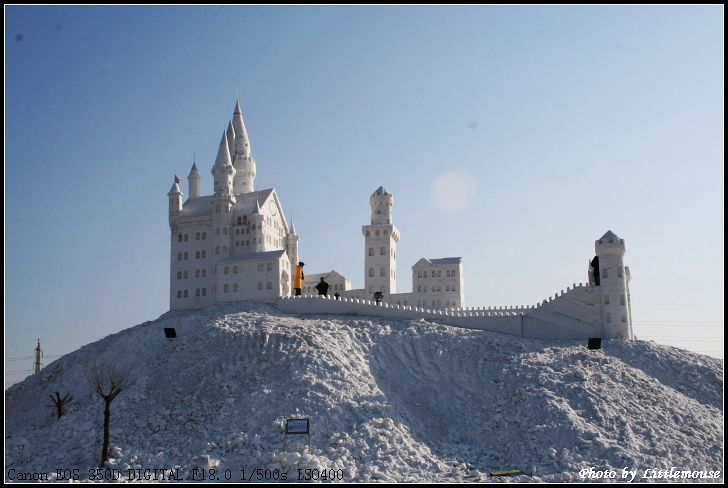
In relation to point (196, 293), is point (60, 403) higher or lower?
lower

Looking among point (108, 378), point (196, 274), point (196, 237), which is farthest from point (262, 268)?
point (108, 378)

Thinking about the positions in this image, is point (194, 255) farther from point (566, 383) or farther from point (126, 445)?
point (566, 383)

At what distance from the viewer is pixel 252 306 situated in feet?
194

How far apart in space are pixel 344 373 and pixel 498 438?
10181mm

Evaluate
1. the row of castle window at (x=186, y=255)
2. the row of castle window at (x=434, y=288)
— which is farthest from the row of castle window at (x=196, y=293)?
the row of castle window at (x=434, y=288)

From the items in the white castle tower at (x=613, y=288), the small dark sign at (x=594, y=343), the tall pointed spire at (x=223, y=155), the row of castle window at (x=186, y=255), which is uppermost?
the tall pointed spire at (x=223, y=155)

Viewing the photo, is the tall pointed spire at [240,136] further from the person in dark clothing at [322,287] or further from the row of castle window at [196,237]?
the person in dark clothing at [322,287]

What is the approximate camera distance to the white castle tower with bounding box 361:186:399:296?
228ft

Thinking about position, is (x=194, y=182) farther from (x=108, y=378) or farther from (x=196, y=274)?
(x=108, y=378)

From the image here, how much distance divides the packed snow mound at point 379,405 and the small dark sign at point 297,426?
0.67 meters

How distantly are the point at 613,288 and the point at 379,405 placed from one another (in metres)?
23.8

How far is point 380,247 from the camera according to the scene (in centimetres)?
7050

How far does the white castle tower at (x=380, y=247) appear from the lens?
228 ft

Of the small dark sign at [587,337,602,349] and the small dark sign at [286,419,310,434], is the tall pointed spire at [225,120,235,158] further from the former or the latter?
the small dark sign at [286,419,310,434]
